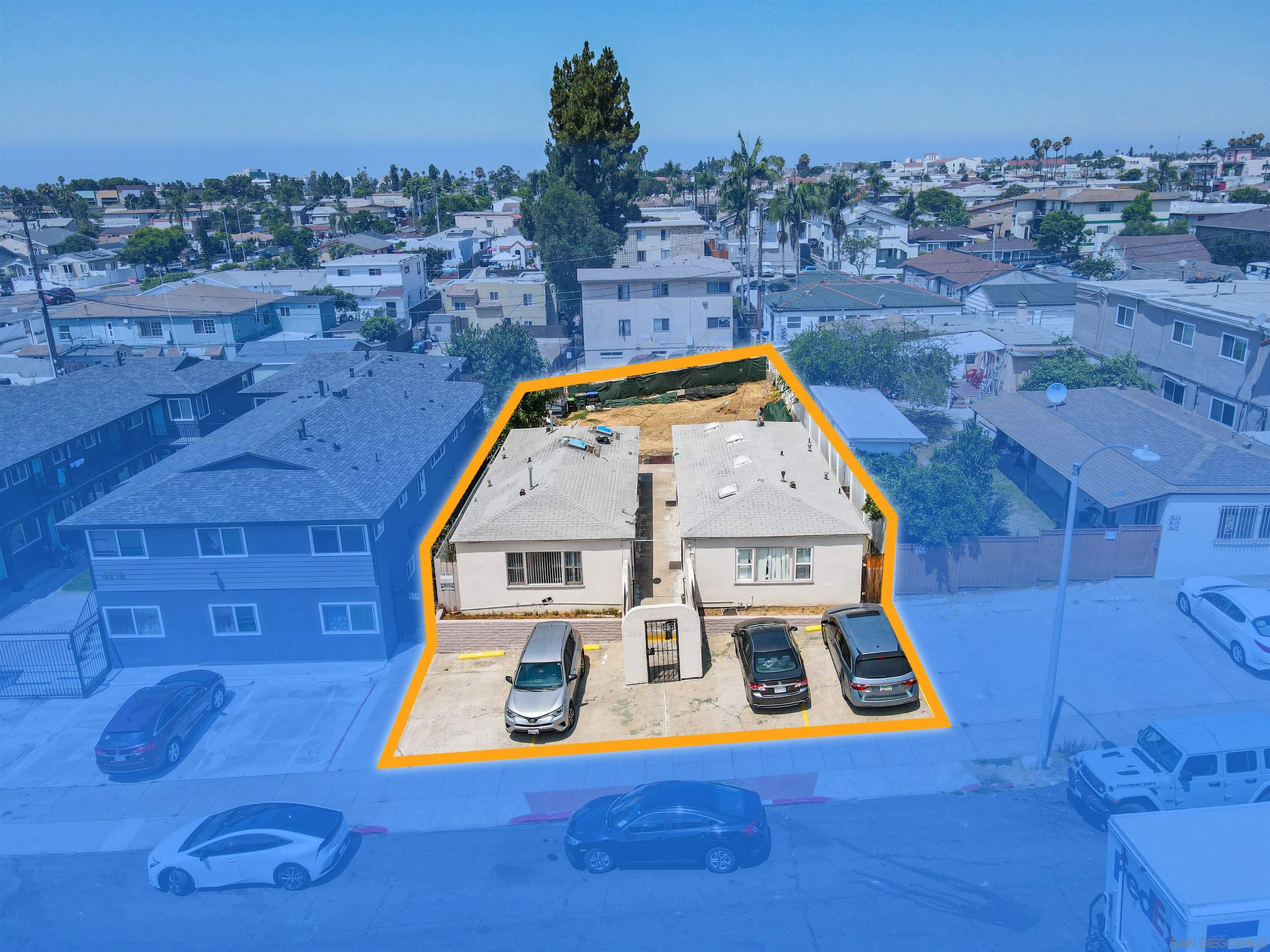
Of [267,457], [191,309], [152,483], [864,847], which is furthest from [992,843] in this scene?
[191,309]

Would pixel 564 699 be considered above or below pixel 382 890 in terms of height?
above

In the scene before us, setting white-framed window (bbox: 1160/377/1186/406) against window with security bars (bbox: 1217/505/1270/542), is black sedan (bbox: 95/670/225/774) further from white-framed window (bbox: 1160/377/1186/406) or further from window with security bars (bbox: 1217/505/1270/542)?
white-framed window (bbox: 1160/377/1186/406)

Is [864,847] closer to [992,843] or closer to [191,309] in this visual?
[992,843]

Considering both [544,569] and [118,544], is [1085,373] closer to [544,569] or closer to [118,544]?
[544,569]

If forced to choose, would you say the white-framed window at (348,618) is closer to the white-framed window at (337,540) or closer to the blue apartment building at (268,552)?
the blue apartment building at (268,552)

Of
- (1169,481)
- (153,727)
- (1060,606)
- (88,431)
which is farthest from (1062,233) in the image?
(153,727)

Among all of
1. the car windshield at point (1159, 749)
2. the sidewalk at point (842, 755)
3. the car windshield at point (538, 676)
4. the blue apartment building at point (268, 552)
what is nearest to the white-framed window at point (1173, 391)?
the sidewalk at point (842, 755)
